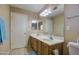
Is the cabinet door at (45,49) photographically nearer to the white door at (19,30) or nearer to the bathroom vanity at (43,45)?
the bathroom vanity at (43,45)

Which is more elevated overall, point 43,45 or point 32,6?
point 32,6

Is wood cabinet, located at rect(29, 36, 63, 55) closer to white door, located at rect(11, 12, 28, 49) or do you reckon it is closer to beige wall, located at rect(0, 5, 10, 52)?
white door, located at rect(11, 12, 28, 49)

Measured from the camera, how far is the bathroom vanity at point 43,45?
1546 mm

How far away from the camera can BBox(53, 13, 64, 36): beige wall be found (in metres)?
1.56

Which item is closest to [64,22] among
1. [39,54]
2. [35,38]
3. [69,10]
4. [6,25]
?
[69,10]

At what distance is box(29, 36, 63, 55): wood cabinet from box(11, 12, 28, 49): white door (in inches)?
5.2

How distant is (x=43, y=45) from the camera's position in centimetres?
159

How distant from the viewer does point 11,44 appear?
63.7 inches

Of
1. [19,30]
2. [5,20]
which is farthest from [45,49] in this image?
[5,20]

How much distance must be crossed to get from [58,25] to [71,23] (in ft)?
0.65

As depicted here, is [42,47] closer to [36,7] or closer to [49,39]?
[49,39]

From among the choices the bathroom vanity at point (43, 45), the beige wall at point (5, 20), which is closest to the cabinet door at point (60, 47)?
the bathroom vanity at point (43, 45)

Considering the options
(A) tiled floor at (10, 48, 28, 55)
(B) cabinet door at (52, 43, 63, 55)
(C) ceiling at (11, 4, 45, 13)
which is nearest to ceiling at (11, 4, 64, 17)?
(C) ceiling at (11, 4, 45, 13)

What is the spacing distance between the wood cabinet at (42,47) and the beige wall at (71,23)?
0.36ft
